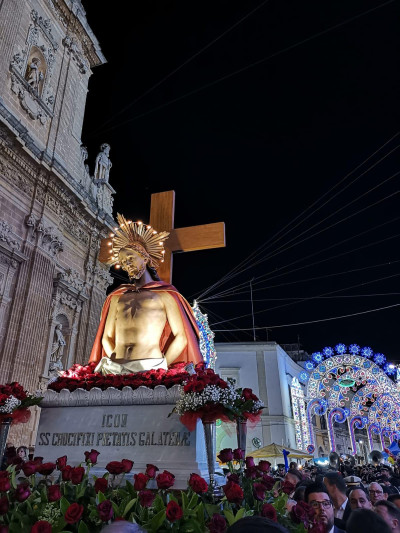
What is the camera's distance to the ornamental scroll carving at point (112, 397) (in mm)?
4492

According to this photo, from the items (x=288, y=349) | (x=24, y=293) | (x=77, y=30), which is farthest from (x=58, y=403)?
(x=288, y=349)

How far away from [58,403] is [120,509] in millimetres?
2581

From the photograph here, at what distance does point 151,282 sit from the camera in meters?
6.32

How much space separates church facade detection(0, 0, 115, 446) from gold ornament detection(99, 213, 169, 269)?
675 cm

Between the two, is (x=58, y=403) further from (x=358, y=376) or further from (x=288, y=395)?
A: (x=288, y=395)

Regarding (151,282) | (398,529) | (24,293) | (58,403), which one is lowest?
(398,529)

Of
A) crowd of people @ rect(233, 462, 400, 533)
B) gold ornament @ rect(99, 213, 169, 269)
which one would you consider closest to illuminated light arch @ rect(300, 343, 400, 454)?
crowd of people @ rect(233, 462, 400, 533)

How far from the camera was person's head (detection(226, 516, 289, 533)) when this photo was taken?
131 centimetres

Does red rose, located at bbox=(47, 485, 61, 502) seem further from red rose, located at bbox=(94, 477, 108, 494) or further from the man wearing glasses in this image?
the man wearing glasses

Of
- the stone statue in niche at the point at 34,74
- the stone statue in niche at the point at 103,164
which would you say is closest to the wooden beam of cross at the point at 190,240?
the stone statue in niche at the point at 34,74

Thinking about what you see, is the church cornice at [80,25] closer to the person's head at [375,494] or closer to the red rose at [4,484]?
the red rose at [4,484]

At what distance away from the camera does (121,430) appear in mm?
4496

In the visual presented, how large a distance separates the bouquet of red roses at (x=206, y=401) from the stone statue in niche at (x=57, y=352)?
34.9 feet

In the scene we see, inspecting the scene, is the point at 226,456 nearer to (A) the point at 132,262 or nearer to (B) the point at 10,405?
(B) the point at 10,405
